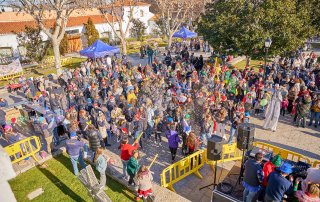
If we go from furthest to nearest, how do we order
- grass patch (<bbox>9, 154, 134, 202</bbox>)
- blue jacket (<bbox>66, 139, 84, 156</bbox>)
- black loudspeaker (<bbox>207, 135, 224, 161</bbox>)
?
blue jacket (<bbox>66, 139, 84, 156</bbox>), grass patch (<bbox>9, 154, 134, 202</bbox>), black loudspeaker (<bbox>207, 135, 224, 161</bbox>)

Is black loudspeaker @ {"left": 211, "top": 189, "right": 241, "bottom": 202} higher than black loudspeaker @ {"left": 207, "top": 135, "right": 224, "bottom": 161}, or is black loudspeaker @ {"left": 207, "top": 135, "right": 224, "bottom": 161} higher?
black loudspeaker @ {"left": 207, "top": 135, "right": 224, "bottom": 161}

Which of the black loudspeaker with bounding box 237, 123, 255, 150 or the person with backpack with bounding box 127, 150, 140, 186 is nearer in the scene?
the black loudspeaker with bounding box 237, 123, 255, 150

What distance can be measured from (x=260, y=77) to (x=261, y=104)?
259 centimetres

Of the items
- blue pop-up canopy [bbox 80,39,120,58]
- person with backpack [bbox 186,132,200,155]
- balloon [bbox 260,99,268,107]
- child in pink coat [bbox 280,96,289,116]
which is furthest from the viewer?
blue pop-up canopy [bbox 80,39,120,58]

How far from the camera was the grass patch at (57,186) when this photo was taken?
26.3ft

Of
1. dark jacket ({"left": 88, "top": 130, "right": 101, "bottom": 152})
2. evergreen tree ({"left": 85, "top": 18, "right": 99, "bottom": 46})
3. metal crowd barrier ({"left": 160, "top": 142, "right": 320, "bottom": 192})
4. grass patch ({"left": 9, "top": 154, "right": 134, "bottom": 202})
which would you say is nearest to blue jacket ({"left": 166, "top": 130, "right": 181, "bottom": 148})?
metal crowd barrier ({"left": 160, "top": 142, "right": 320, "bottom": 192})

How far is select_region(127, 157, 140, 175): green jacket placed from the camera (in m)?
7.44

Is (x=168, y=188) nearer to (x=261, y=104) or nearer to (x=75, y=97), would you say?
(x=261, y=104)

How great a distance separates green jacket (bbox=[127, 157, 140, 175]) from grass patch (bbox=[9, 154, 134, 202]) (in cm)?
88

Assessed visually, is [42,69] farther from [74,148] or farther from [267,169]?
[267,169]

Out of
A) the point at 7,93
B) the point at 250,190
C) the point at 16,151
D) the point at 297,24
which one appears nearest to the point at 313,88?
the point at 297,24

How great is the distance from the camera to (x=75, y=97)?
13.4m

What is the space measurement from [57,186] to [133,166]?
9.57 ft

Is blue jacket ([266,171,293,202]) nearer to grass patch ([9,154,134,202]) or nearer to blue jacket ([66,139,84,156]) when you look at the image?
grass patch ([9,154,134,202])
